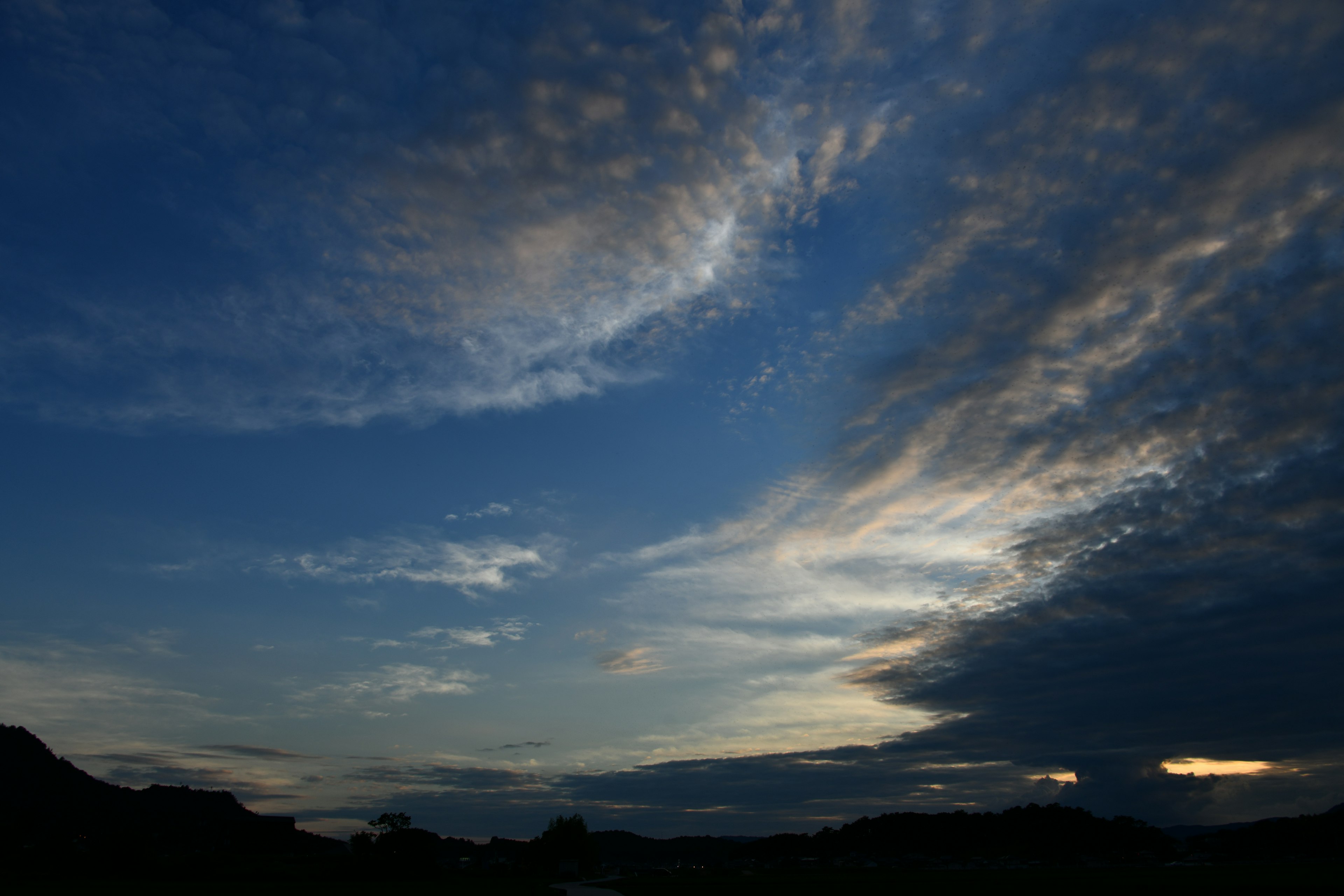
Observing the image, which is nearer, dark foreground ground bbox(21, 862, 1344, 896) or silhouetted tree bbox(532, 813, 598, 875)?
dark foreground ground bbox(21, 862, 1344, 896)

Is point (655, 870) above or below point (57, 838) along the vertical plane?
below

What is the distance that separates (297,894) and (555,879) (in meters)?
61.6

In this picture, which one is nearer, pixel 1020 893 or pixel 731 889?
pixel 1020 893

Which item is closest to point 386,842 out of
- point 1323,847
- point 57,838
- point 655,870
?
point 57,838

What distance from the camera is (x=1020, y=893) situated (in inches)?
2542

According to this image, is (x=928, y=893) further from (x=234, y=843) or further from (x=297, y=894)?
(x=234, y=843)

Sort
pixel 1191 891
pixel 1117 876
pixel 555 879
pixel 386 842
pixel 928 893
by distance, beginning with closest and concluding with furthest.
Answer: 1. pixel 1191 891
2. pixel 928 893
3. pixel 1117 876
4. pixel 555 879
5. pixel 386 842

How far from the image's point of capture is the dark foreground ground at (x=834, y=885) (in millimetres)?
68812

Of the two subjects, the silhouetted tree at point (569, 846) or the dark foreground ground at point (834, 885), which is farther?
the silhouetted tree at point (569, 846)

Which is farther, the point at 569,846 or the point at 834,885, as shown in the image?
the point at 569,846

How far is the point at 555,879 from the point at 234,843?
105 metres

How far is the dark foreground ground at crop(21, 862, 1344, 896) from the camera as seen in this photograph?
6881 cm

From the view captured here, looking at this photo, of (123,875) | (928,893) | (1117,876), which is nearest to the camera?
(928,893)

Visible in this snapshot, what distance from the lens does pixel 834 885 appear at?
307 ft
